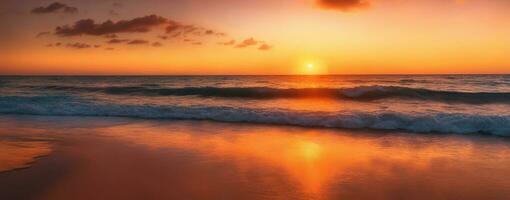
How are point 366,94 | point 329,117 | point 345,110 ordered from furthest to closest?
point 366,94 < point 345,110 < point 329,117

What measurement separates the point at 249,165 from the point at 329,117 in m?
6.27

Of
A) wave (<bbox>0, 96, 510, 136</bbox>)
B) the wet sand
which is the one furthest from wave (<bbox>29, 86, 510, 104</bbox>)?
the wet sand

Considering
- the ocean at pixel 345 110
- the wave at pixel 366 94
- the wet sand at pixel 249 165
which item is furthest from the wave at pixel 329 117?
the wave at pixel 366 94

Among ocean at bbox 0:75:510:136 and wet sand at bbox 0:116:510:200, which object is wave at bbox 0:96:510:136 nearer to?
ocean at bbox 0:75:510:136

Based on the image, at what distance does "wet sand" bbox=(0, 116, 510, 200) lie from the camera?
17.0 ft

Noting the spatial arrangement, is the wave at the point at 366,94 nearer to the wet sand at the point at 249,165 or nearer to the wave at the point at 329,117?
the wave at the point at 329,117

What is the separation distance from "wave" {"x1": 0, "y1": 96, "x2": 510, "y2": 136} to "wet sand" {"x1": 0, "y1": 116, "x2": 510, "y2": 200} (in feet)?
3.20

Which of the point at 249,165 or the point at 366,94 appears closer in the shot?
the point at 249,165

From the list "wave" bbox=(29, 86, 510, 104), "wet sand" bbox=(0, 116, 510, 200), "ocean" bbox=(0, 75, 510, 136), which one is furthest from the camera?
"wave" bbox=(29, 86, 510, 104)

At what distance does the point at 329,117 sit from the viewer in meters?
12.5

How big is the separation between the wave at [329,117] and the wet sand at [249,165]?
0.98 m

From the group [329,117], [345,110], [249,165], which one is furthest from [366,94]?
[249,165]

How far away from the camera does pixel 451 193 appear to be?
17.0ft

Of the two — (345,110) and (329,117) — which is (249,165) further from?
(345,110)
